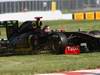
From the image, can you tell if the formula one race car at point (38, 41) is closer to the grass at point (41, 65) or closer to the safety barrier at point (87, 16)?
the grass at point (41, 65)

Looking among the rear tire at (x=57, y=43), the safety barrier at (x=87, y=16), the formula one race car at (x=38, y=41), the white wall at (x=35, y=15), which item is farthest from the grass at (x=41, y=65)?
the safety barrier at (x=87, y=16)

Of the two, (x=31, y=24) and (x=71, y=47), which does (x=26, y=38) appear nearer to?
(x=31, y=24)

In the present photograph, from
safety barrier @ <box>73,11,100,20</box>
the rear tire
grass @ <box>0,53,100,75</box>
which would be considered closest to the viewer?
grass @ <box>0,53,100,75</box>

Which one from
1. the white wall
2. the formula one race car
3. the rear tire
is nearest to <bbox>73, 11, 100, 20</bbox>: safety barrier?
the white wall

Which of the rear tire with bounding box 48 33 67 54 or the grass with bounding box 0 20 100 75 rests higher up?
the rear tire with bounding box 48 33 67 54

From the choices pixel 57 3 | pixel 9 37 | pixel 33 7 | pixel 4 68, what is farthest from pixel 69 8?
pixel 4 68

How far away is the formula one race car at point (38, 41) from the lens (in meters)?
16.0

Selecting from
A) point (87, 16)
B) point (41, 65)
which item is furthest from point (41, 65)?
point (87, 16)

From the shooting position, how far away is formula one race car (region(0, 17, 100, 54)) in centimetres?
1605

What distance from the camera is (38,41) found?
16.3 m

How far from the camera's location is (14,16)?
49938 millimetres

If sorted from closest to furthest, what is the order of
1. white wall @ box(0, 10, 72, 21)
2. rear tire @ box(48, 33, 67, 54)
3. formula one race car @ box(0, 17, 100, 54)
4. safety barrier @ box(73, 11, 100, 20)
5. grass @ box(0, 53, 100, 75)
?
grass @ box(0, 53, 100, 75) < rear tire @ box(48, 33, 67, 54) < formula one race car @ box(0, 17, 100, 54) < white wall @ box(0, 10, 72, 21) < safety barrier @ box(73, 11, 100, 20)

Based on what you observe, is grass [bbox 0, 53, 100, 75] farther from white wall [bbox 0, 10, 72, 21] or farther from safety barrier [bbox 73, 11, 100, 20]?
safety barrier [bbox 73, 11, 100, 20]

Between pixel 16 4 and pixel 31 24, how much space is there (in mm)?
51426
